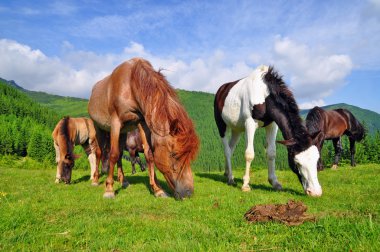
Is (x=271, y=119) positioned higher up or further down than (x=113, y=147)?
higher up

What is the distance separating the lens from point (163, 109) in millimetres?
6566

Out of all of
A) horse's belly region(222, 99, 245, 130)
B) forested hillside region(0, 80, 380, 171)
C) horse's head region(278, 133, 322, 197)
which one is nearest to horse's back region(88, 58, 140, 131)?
forested hillside region(0, 80, 380, 171)

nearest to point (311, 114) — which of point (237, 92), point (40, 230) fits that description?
point (237, 92)

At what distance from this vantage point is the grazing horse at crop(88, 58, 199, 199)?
6254 mm

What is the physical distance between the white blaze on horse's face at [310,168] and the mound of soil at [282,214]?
231cm

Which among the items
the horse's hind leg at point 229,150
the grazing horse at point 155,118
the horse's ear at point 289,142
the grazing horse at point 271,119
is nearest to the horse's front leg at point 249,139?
the grazing horse at point 271,119

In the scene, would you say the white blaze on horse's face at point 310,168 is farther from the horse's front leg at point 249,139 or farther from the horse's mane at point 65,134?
Result: the horse's mane at point 65,134

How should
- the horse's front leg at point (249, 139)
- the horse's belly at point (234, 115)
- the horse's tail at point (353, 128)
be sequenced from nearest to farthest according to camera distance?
the horse's front leg at point (249, 139), the horse's belly at point (234, 115), the horse's tail at point (353, 128)

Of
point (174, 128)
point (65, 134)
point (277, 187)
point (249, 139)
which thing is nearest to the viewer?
point (174, 128)

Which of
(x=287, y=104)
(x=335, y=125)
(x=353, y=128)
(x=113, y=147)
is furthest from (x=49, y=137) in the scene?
(x=287, y=104)

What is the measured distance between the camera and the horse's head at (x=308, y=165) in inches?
257

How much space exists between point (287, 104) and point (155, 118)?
3.35 meters

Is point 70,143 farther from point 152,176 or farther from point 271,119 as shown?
point 271,119

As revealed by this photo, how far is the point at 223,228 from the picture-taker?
4.10 metres
